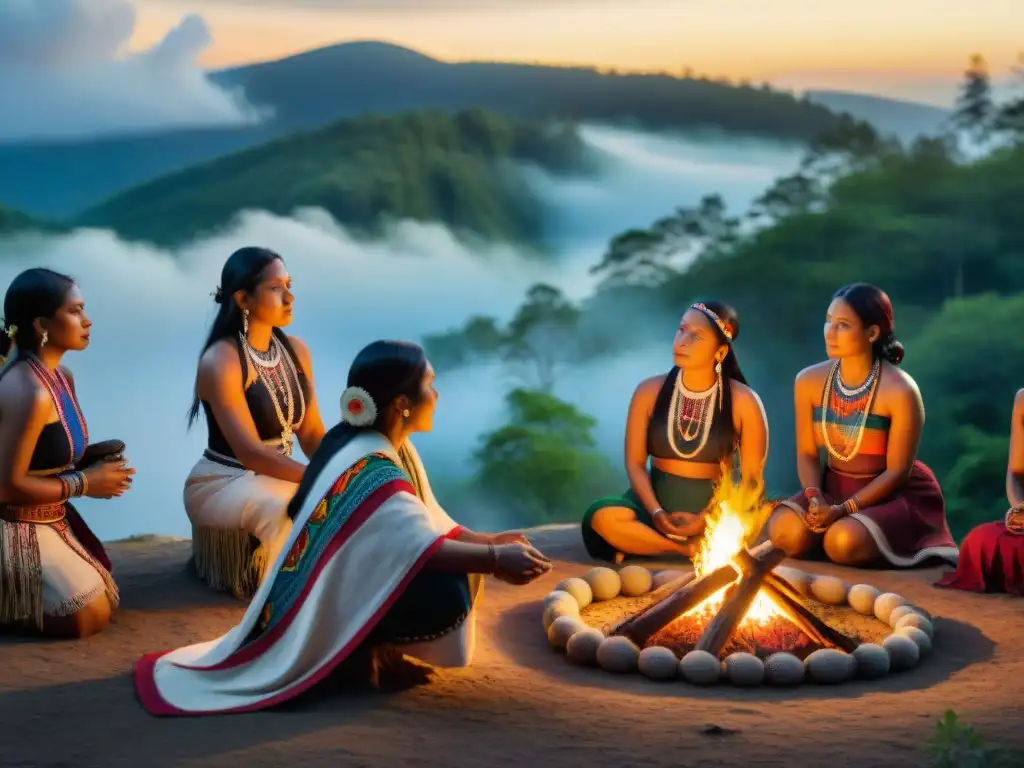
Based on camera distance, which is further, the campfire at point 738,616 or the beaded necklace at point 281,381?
the beaded necklace at point 281,381

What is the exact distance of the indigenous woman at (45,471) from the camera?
573 cm

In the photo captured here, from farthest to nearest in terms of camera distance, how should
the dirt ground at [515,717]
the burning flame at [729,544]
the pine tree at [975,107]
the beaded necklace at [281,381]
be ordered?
1. the pine tree at [975,107]
2. the beaded necklace at [281,381]
3. the burning flame at [729,544]
4. the dirt ground at [515,717]

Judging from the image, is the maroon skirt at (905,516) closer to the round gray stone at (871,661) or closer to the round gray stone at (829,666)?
the round gray stone at (871,661)

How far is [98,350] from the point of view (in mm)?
11711

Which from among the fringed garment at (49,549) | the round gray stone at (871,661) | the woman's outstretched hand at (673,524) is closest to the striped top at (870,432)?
the woman's outstretched hand at (673,524)

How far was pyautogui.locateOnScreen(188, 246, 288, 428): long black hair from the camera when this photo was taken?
21.5 feet

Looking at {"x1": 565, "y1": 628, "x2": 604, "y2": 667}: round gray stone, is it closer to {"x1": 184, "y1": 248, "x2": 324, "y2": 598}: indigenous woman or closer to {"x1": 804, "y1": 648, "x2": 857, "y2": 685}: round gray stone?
{"x1": 804, "y1": 648, "x2": 857, "y2": 685}: round gray stone

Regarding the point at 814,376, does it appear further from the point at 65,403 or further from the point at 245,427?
the point at 65,403

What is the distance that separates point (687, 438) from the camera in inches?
277

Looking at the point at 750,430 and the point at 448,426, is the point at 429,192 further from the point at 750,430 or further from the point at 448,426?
the point at 750,430

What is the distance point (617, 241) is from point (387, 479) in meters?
9.44

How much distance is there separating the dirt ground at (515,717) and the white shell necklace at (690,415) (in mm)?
1506

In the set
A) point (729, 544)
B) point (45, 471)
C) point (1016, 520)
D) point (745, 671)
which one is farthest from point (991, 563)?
point (45, 471)

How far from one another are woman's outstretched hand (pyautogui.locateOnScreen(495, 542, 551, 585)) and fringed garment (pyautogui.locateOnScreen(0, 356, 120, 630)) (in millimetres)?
2021
